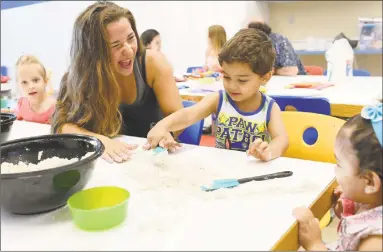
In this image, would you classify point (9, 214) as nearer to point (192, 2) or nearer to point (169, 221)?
point (169, 221)

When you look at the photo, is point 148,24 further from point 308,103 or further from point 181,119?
point 181,119

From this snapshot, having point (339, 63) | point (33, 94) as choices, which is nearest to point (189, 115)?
point (33, 94)

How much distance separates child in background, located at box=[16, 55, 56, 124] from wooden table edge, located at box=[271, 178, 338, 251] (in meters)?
1.91

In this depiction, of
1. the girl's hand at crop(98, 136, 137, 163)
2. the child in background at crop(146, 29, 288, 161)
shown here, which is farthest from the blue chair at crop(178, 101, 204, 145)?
the girl's hand at crop(98, 136, 137, 163)

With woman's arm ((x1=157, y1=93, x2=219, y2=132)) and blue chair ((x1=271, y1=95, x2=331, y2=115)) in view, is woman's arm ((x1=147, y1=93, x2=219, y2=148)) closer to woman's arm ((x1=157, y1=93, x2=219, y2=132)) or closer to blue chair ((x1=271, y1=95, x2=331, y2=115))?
woman's arm ((x1=157, y1=93, x2=219, y2=132))

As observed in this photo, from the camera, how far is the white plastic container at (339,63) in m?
2.73

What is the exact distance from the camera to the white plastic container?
273 centimetres

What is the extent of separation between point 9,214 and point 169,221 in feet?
1.13

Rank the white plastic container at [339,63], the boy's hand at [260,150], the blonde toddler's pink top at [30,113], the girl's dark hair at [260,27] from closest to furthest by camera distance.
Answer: the boy's hand at [260,150] → the blonde toddler's pink top at [30,113] → the white plastic container at [339,63] → the girl's dark hair at [260,27]

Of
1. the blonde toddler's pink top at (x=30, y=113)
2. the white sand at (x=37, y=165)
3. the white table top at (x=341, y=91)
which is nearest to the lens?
the white sand at (x=37, y=165)

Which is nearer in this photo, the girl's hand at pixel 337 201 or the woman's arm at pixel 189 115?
the girl's hand at pixel 337 201

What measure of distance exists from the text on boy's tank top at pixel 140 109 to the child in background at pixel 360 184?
0.99m

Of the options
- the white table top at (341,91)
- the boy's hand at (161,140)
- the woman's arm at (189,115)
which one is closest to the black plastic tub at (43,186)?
the boy's hand at (161,140)

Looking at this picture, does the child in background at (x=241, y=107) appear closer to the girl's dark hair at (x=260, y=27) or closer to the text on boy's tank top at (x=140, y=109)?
the text on boy's tank top at (x=140, y=109)
